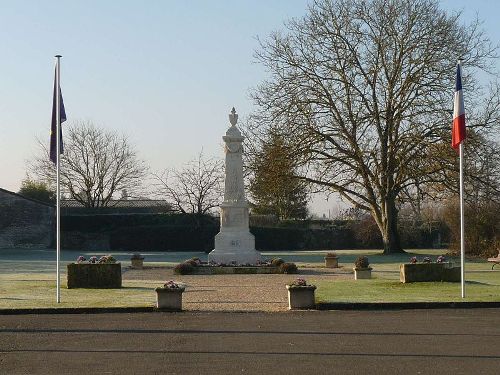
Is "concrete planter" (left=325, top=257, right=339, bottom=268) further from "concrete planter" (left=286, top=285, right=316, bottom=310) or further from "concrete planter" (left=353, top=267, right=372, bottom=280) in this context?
"concrete planter" (left=286, top=285, right=316, bottom=310)

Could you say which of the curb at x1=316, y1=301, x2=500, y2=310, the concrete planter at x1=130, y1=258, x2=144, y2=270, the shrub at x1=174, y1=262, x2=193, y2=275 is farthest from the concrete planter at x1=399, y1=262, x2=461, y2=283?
the concrete planter at x1=130, y1=258, x2=144, y2=270

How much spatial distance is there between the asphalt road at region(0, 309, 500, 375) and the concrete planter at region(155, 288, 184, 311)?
52cm

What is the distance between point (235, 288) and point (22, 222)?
43.6 metres

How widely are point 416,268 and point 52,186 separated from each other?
62060 millimetres

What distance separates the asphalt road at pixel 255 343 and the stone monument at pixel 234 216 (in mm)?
18053

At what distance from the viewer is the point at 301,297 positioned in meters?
17.8

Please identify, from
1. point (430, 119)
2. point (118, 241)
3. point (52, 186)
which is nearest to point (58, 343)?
point (430, 119)

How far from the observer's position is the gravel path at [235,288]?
738 inches

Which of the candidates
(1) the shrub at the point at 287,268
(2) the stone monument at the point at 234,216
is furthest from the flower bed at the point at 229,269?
(2) the stone monument at the point at 234,216

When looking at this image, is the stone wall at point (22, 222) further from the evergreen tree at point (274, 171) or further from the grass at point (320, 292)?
the grass at point (320, 292)

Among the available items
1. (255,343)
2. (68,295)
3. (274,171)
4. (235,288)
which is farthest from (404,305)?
(274,171)

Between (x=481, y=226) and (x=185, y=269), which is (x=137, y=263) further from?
(x=481, y=226)

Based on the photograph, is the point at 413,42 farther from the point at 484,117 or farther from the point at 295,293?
the point at 295,293

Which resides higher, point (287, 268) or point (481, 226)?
point (481, 226)
